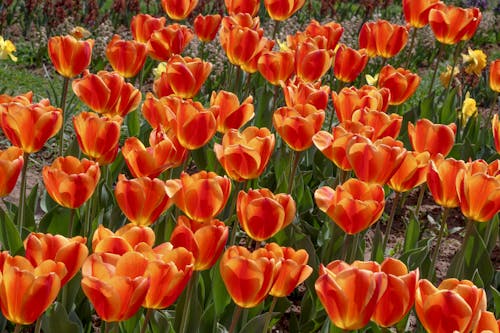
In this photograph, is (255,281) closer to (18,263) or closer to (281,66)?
(18,263)

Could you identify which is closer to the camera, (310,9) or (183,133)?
(183,133)

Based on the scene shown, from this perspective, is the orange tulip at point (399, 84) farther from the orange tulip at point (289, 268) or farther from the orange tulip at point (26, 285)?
the orange tulip at point (26, 285)

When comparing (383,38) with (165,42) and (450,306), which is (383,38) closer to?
(165,42)

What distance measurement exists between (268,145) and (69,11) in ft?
17.0

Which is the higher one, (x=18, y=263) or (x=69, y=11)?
(x=18, y=263)

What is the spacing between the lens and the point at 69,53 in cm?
337

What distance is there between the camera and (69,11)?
24.3 ft

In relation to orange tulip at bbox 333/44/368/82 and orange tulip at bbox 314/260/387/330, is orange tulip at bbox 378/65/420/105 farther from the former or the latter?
orange tulip at bbox 314/260/387/330

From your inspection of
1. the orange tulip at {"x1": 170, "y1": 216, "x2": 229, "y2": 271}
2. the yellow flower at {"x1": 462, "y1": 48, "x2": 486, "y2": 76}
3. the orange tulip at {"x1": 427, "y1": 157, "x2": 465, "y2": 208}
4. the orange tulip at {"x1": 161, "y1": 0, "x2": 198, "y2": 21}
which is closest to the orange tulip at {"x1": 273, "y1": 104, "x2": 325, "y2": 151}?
the orange tulip at {"x1": 427, "y1": 157, "x2": 465, "y2": 208}

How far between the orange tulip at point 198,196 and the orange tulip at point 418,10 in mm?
2493

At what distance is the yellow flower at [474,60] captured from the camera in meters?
5.43

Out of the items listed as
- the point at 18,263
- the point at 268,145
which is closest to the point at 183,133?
the point at 268,145

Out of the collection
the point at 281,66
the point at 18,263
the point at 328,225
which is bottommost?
the point at 328,225

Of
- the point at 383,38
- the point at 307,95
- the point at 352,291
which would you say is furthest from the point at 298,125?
the point at 383,38
